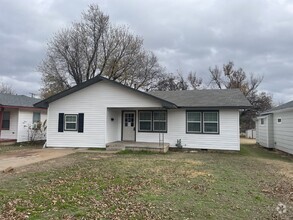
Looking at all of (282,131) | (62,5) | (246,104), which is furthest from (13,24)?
(282,131)

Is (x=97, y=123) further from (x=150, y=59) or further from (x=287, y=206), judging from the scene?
(x=150, y=59)

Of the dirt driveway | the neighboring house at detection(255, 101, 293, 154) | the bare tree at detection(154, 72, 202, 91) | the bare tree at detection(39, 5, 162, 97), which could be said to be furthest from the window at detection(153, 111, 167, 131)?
the bare tree at detection(154, 72, 202, 91)

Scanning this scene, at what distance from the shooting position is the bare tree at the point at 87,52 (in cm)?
3198

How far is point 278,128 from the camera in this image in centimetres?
1708

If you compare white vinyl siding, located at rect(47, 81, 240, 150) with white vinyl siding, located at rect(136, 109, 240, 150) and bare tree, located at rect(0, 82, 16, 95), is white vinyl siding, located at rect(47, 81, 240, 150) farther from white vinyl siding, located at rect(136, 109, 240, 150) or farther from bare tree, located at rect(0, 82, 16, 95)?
bare tree, located at rect(0, 82, 16, 95)

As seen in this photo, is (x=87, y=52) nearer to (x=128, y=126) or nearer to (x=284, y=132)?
(x=128, y=126)

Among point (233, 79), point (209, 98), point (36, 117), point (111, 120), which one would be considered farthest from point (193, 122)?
point (233, 79)

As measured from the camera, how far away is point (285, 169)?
10.2m

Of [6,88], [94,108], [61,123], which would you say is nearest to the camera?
[94,108]

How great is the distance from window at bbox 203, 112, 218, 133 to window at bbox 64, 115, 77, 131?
25.4 feet

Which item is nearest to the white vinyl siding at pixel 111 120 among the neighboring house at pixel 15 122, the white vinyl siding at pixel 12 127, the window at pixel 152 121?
the window at pixel 152 121

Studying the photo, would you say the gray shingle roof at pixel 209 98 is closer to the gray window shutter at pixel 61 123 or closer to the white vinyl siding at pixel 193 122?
the white vinyl siding at pixel 193 122

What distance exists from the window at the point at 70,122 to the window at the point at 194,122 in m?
6.82

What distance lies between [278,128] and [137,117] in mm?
8871
